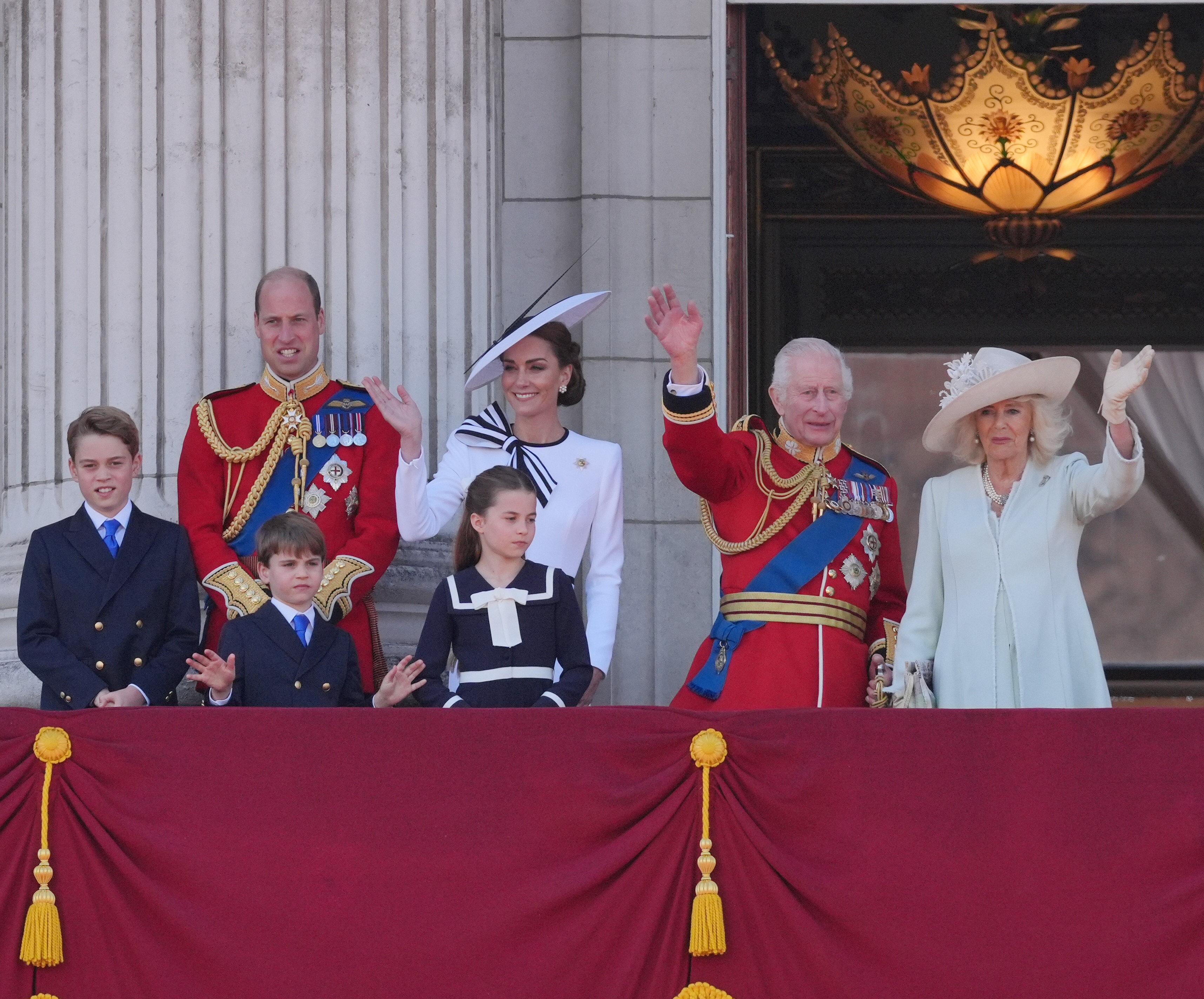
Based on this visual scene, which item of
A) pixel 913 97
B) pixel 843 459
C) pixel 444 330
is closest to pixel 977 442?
pixel 843 459

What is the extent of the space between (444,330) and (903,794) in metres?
2.52

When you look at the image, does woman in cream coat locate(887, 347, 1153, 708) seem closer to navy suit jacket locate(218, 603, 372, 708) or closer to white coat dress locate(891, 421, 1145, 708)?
white coat dress locate(891, 421, 1145, 708)

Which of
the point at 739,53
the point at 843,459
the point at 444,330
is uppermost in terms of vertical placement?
the point at 739,53

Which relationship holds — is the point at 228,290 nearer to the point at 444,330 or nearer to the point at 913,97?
the point at 444,330

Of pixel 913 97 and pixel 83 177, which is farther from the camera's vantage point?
pixel 913 97

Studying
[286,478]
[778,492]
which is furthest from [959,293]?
[286,478]

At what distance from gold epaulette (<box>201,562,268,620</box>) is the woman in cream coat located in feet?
5.14

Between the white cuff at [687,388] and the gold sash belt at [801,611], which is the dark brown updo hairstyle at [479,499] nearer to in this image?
the white cuff at [687,388]

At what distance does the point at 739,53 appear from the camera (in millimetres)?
7254

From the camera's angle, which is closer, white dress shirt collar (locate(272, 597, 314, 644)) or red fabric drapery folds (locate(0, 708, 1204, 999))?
red fabric drapery folds (locate(0, 708, 1204, 999))

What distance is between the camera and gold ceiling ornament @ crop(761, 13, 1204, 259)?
8.42 m

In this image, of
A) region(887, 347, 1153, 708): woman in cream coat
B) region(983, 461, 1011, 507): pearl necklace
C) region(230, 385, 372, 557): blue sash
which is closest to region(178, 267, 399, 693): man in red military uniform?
region(230, 385, 372, 557): blue sash

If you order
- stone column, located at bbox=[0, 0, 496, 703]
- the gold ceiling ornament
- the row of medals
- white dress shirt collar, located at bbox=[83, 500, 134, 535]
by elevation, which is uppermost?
the gold ceiling ornament

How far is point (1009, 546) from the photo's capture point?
16.3ft
